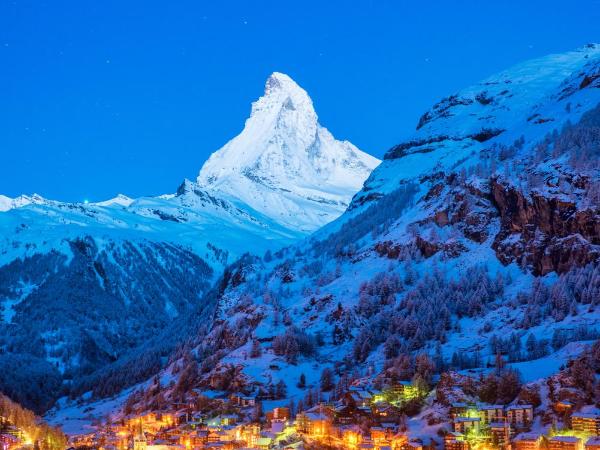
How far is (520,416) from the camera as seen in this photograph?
117 m

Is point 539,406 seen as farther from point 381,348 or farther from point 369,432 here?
point 381,348

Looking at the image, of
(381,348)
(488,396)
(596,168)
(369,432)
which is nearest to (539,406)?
(488,396)

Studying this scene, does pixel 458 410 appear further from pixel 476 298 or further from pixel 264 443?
pixel 476 298

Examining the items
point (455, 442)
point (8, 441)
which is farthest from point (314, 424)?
point (8, 441)

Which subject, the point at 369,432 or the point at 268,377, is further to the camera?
the point at 268,377

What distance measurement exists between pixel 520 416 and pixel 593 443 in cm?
1348

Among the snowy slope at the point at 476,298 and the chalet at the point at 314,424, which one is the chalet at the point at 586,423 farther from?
the chalet at the point at 314,424

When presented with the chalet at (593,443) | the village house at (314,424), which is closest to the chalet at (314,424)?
the village house at (314,424)

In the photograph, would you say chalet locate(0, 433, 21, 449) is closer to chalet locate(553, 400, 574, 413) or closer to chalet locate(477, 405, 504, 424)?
chalet locate(477, 405, 504, 424)

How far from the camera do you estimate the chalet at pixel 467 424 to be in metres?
117

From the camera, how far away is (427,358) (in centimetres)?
14700

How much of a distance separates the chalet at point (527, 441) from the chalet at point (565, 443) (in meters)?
1.55

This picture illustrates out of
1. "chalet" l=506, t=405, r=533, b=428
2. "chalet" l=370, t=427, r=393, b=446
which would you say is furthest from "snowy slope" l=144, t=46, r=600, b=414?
"chalet" l=506, t=405, r=533, b=428

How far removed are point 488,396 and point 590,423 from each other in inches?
735
